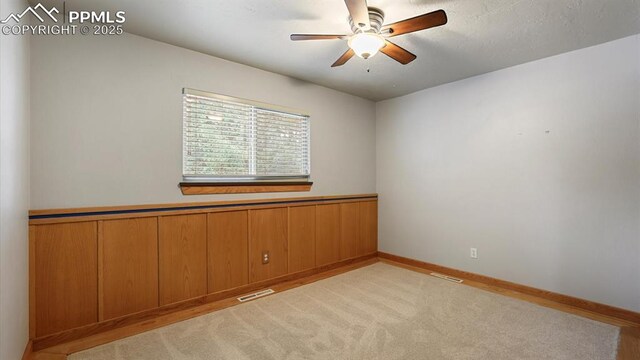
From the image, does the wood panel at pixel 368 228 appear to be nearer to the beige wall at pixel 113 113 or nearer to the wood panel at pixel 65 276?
the beige wall at pixel 113 113

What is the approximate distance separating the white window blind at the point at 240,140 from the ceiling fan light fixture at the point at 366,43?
149cm

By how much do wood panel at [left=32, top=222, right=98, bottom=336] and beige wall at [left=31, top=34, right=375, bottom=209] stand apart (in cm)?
23

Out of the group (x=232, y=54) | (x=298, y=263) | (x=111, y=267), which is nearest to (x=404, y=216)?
(x=298, y=263)

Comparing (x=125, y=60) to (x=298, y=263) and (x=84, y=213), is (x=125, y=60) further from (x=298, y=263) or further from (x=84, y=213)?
(x=298, y=263)

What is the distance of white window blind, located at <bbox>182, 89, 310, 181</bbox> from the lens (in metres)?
2.83

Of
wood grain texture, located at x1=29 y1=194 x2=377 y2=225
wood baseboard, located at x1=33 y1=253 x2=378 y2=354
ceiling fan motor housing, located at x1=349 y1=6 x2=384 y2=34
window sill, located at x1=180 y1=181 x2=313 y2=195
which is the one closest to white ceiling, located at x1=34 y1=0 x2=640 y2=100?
ceiling fan motor housing, located at x1=349 y1=6 x2=384 y2=34

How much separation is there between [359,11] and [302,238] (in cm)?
265

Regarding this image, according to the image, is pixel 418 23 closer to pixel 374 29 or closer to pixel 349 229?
pixel 374 29

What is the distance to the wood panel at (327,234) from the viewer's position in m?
3.86

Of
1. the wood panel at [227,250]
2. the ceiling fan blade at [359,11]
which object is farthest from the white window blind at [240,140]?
the ceiling fan blade at [359,11]

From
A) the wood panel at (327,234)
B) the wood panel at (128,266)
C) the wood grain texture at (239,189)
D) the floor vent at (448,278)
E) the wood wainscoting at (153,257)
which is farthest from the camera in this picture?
the wood panel at (327,234)

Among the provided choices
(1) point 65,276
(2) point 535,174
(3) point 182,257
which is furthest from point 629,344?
(1) point 65,276

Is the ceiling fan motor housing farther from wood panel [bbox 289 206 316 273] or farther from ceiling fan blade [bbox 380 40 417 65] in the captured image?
wood panel [bbox 289 206 316 273]

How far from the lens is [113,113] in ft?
7.86
